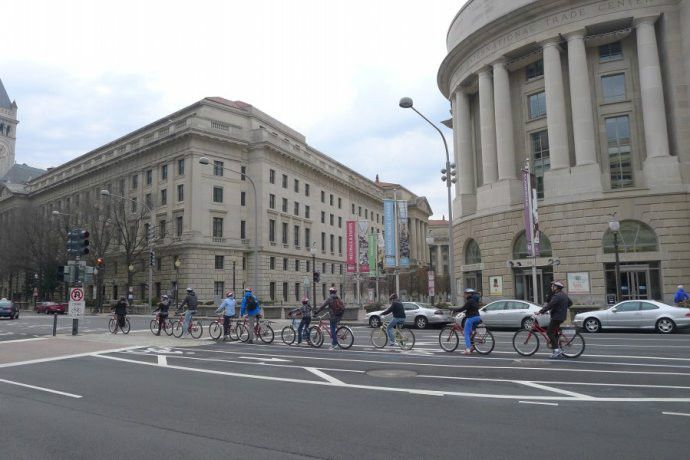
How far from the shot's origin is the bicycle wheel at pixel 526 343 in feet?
44.4

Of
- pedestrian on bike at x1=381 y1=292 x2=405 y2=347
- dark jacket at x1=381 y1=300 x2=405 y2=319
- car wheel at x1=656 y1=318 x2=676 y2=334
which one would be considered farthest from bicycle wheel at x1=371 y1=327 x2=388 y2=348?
car wheel at x1=656 y1=318 x2=676 y2=334

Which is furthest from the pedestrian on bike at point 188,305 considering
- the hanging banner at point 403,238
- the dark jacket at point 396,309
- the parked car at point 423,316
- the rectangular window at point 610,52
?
the rectangular window at point 610,52

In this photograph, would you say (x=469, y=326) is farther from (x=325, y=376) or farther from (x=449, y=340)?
(x=325, y=376)

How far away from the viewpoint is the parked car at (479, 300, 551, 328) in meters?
22.7

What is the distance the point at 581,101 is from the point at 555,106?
5.28 ft

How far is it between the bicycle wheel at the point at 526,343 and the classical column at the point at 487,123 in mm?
26091

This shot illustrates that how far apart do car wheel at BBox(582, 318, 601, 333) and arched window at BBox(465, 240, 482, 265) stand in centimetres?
1606

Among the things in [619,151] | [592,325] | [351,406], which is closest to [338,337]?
[351,406]

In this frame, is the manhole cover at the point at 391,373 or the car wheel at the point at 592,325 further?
the car wheel at the point at 592,325

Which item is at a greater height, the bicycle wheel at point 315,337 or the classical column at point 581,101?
the classical column at point 581,101

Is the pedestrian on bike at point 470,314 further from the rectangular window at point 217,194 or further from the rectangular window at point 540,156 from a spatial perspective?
the rectangular window at point 217,194

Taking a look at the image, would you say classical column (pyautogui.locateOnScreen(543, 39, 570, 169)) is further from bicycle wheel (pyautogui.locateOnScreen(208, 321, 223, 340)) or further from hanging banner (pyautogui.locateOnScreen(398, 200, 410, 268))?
bicycle wheel (pyautogui.locateOnScreen(208, 321, 223, 340))

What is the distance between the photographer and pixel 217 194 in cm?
5738

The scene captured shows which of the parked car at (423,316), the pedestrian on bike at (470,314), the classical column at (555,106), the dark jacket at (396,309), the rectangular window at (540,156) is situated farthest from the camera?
the rectangular window at (540,156)
